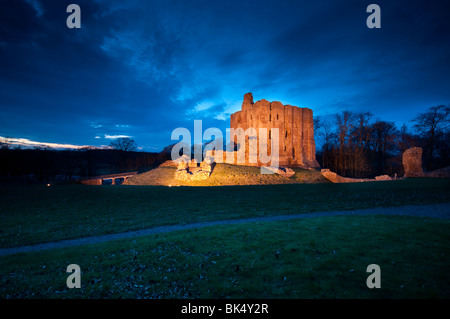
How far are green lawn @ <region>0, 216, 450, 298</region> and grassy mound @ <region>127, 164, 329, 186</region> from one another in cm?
2143

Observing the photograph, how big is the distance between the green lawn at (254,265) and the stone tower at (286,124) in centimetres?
3674

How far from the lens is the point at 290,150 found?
45500 mm

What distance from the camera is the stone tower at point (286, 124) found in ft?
140

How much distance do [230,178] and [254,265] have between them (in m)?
24.4

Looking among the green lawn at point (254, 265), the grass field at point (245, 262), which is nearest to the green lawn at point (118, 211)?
the grass field at point (245, 262)

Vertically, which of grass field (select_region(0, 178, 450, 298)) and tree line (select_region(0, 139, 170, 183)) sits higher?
tree line (select_region(0, 139, 170, 183))

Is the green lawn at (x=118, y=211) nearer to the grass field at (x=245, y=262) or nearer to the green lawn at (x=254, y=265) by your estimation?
the grass field at (x=245, y=262)

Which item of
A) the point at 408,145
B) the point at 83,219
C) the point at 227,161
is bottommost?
the point at 83,219

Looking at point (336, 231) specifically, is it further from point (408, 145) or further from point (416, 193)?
point (408, 145)

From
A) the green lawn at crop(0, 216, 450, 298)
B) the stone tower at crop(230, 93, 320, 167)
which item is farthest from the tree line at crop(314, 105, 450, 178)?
the green lawn at crop(0, 216, 450, 298)

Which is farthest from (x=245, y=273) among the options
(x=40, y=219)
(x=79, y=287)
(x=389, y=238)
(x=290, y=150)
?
(x=290, y=150)

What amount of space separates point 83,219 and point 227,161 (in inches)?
1083

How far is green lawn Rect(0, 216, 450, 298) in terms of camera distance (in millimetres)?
4008

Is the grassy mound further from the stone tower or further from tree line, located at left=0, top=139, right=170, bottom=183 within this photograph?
tree line, located at left=0, top=139, right=170, bottom=183
